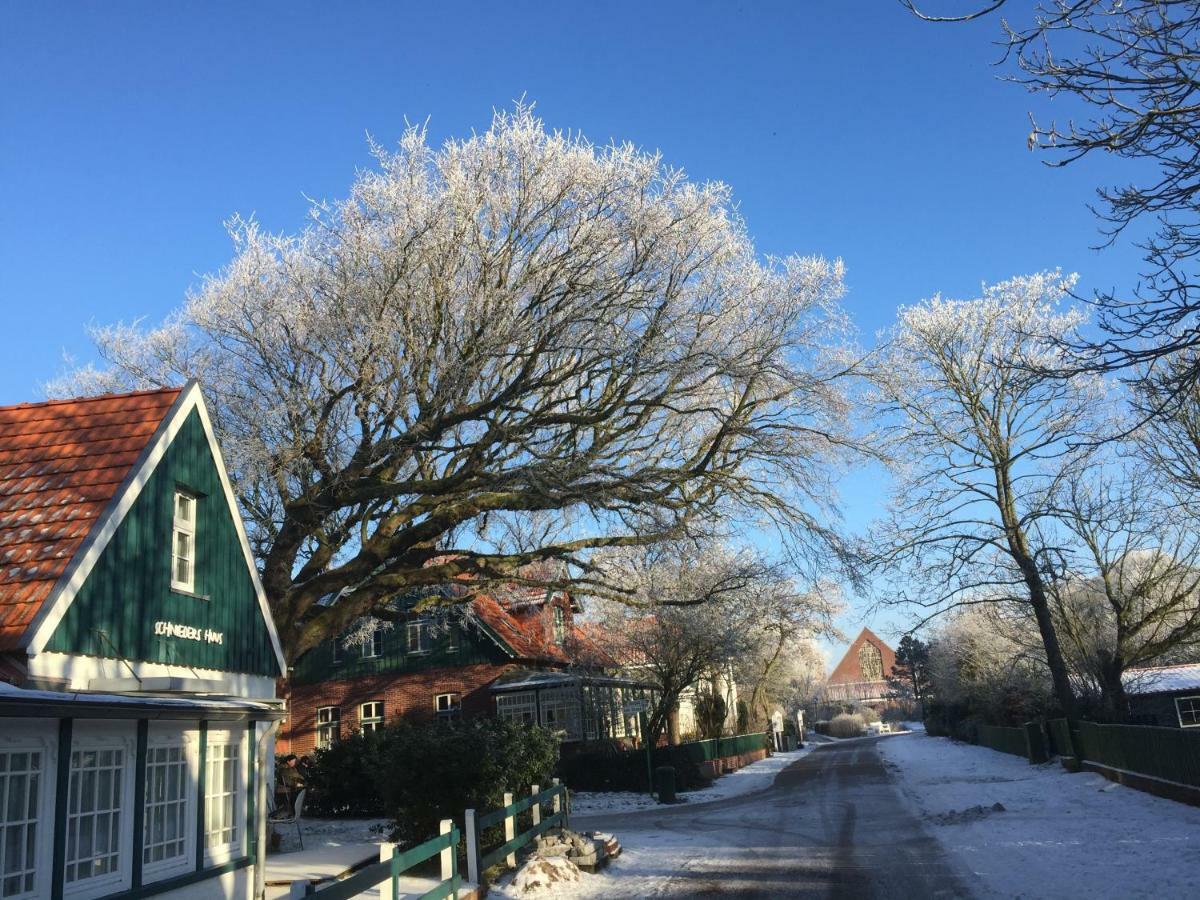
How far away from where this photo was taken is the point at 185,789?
10.6 meters

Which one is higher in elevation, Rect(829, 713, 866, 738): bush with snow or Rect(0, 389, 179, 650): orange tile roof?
Rect(0, 389, 179, 650): orange tile roof

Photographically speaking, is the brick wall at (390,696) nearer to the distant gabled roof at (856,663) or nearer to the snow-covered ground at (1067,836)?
the snow-covered ground at (1067,836)

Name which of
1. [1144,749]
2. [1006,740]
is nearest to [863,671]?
[1006,740]

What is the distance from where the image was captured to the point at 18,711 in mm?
7156

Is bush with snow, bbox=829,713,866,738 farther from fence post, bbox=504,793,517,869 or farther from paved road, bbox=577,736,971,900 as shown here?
fence post, bbox=504,793,517,869

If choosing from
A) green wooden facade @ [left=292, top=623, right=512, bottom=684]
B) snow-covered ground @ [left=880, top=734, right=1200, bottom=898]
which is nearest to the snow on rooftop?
snow-covered ground @ [left=880, top=734, right=1200, bottom=898]

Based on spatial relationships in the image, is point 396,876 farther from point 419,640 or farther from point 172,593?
point 419,640

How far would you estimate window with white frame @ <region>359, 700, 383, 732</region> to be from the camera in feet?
108

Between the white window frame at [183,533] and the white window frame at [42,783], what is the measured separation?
281 centimetres

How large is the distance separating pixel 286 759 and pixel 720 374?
1934 cm

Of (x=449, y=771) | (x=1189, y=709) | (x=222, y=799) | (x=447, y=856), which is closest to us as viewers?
(x=447, y=856)

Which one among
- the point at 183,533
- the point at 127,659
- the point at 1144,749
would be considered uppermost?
the point at 183,533

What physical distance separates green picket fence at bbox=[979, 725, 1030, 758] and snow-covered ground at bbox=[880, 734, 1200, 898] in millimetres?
8601

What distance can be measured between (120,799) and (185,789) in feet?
4.25
